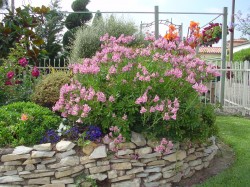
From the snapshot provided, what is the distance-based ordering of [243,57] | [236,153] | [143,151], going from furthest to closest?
[243,57] < [236,153] < [143,151]

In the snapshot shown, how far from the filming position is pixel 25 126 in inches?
151

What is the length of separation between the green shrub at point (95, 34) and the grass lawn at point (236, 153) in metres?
3.96

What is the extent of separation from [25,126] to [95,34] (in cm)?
649

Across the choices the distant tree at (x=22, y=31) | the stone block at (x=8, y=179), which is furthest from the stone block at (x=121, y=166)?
the distant tree at (x=22, y=31)

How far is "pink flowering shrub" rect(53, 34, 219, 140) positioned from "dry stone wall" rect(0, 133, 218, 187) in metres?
0.24

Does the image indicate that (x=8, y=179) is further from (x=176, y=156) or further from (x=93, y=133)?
(x=176, y=156)

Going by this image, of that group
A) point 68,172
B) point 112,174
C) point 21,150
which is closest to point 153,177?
point 112,174

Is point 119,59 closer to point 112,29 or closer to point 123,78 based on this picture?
point 123,78

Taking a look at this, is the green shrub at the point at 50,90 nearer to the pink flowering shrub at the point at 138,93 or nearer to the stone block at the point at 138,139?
the pink flowering shrub at the point at 138,93

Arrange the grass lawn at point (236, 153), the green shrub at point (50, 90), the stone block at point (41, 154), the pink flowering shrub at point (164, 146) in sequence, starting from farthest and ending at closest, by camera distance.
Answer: the green shrub at point (50, 90) → the grass lawn at point (236, 153) → the pink flowering shrub at point (164, 146) → the stone block at point (41, 154)

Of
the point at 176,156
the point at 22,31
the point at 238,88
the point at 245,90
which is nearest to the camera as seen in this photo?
the point at 176,156

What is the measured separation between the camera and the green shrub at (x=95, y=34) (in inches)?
390

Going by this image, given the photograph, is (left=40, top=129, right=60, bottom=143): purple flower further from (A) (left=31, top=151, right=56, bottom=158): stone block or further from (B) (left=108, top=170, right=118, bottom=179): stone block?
(B) (left=108, top=170, right=118, bottom=179): stone block

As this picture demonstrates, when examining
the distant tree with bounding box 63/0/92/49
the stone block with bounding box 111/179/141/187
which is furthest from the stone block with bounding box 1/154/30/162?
the distant tree with bounding box 63/0/92/49
